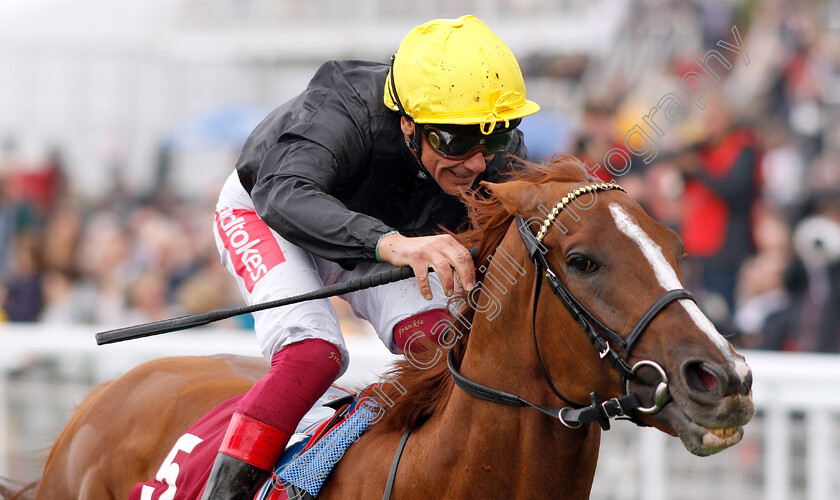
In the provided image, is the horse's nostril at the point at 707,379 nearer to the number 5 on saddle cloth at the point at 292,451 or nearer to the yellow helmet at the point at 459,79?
the yellow helmet at the point at 459,79

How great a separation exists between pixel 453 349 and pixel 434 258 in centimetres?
34

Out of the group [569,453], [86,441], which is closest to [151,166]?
[86,441]

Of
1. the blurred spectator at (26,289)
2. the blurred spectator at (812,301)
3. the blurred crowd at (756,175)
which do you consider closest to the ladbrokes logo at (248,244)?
the blurred crowd at (756,175)

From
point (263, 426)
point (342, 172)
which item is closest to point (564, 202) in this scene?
point (342, 172)

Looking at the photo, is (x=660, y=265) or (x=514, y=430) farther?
(x=514, y=430)

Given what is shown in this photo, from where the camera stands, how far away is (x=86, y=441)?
3.62 m

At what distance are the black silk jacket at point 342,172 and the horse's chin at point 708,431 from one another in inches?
35.7

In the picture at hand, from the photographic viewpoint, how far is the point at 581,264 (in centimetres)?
216

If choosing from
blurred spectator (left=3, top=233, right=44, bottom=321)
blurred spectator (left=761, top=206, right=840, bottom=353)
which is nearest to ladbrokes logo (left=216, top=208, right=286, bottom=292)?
blurred spectator (left=761, top=206, right=840, bottom=353)

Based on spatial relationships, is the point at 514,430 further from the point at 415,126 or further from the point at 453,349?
the point at 415,126

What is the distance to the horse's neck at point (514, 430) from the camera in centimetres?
229

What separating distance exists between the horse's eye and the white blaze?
0.34 ft

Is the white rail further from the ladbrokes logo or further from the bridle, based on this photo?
the bridle

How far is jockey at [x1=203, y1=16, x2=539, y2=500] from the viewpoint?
2.56 metres
